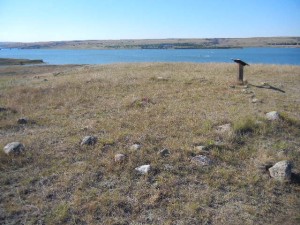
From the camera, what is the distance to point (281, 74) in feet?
72.9

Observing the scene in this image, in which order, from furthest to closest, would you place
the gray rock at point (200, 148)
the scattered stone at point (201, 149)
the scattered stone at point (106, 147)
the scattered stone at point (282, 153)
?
1. the scattered stone at point (106, 147)
2. the gray rock at point (200, 148)
3. the scattered stone at point (201, 149)
4. the scattered stone at point (282, 153)

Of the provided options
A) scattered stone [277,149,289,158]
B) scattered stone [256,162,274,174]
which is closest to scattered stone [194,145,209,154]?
scattered stone [256,162,274,174]

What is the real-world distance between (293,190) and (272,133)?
11.0 feet

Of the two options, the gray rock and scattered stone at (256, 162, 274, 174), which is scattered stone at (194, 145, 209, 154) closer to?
the gray rock

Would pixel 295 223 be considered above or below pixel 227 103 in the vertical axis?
below

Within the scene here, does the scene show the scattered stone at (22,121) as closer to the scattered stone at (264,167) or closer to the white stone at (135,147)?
the white stone at (135,147)

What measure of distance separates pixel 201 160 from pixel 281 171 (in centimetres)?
185

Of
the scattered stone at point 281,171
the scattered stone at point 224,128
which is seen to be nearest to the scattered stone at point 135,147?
the scattered stone at point 224,128

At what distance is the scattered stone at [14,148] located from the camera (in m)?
8.39

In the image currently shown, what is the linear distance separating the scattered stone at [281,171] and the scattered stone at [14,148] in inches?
255

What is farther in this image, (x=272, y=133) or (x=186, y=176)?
(x=272, y=133)

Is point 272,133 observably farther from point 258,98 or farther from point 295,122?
point 258,98

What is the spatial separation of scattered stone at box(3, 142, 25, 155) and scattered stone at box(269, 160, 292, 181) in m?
6.47

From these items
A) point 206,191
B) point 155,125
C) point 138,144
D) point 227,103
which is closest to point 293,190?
point 206,191
